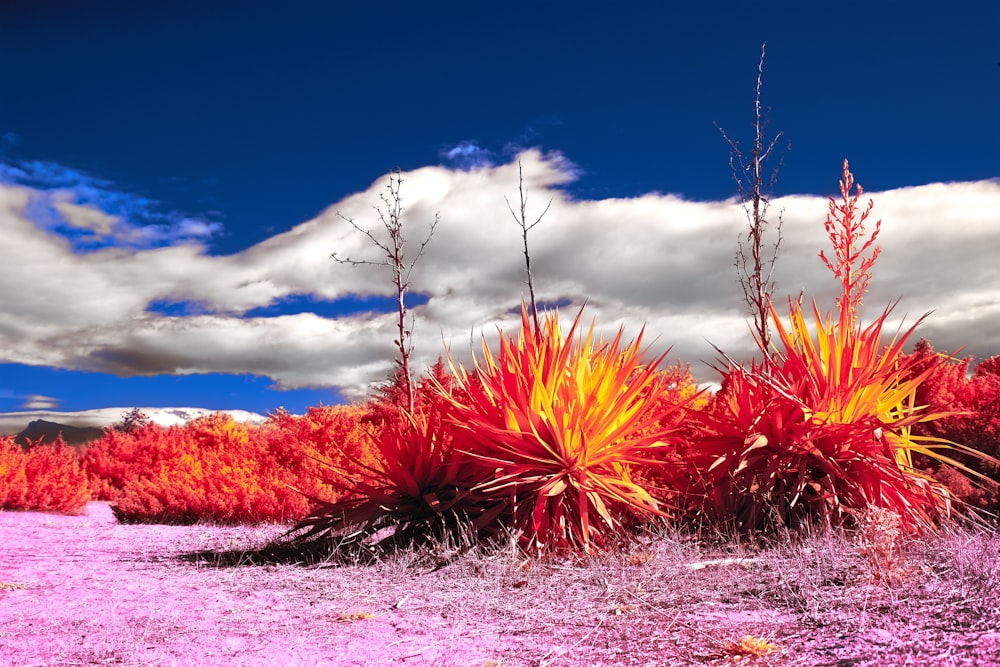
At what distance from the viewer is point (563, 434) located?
4.89m

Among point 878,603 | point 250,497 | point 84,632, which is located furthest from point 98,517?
point 878,603

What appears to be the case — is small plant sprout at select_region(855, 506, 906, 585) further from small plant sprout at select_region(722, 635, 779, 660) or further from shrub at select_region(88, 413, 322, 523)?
shrub at select_region(88, 413, 322, 523)

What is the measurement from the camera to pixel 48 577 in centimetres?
514

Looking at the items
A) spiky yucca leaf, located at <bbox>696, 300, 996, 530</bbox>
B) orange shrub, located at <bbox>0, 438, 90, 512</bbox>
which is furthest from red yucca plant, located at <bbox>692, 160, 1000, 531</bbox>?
orange shrub, located at <bbox>0, 438, 90, 512</bbox>

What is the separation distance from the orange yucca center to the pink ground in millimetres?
350

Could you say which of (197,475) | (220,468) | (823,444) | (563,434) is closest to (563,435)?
(563,434)

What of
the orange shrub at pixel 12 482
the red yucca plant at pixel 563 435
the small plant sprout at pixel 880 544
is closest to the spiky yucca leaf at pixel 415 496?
the red yucca plant at pixel 563 435

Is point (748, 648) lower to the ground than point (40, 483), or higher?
lower

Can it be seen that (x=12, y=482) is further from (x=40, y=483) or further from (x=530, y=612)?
(x=530, y=612)

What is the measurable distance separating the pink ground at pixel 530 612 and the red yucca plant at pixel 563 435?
35 centimetres

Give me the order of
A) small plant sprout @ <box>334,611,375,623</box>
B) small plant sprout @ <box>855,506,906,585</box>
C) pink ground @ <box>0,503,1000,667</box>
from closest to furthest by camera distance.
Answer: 1. pink ground @ <box>0,503,1000,667</box>
2. small plant sprout @ <box>855,506,906,585</box>
3. small plant sprout @ <box>334,611,375,623</box>

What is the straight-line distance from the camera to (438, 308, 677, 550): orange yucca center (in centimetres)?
491

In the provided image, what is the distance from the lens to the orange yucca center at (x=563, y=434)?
4910mm

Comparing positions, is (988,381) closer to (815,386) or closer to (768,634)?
(815,386)
